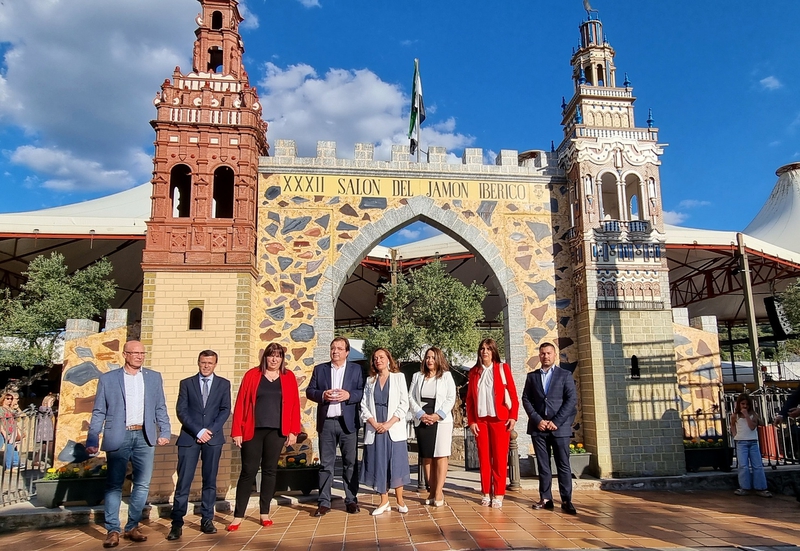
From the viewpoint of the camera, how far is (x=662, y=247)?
27.9 feet

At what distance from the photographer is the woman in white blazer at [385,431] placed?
16.9 feet

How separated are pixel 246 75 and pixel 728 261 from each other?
722 inches

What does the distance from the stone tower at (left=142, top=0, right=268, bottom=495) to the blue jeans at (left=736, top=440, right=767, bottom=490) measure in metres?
6.26

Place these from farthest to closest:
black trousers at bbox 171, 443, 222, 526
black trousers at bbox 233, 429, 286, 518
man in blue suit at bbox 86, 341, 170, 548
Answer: black trousers at bbox 233, 429, 286, 518 < black trousers at bbox 171, 443, 222, 526 < man in blue suit at bbox 86, 341, 170, 548

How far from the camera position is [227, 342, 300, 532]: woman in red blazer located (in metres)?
4.90

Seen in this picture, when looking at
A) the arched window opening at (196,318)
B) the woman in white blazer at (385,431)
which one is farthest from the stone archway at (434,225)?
the woman in white blazer at (385,431)

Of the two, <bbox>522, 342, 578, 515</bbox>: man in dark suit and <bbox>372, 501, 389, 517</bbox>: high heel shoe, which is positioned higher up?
<bbox>522, 342, 578, 515</bbox>: man in dark suit

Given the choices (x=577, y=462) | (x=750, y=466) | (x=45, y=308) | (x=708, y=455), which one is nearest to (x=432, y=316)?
(x=577, y=462)

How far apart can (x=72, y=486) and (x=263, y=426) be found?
9.61 ft

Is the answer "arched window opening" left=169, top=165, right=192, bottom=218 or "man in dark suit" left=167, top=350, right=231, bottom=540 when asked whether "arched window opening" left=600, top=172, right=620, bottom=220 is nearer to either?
"man in dark suit" left=167, top=350, right=231, bottom=540

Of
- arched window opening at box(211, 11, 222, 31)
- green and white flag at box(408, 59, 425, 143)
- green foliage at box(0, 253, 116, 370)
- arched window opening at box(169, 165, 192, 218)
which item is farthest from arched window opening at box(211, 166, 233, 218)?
green foliage at box(0, 253, 116, 370)

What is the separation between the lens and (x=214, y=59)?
9125 mm

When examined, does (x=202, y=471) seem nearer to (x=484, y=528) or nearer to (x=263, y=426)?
(x=263, y=426)

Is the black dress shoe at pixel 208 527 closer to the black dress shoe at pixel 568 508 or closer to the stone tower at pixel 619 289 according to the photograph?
the black dress shoe at pixel 568 508
